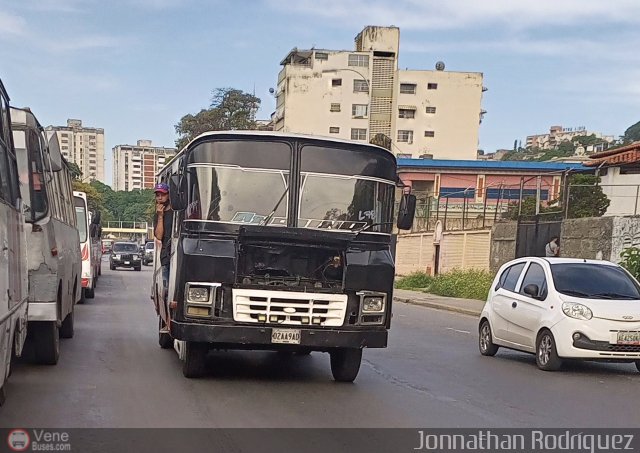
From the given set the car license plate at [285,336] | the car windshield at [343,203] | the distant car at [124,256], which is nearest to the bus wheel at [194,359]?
the car license plate at [285,336]

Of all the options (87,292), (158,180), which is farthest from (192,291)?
(87,292)

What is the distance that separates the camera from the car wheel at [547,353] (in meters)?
11.3

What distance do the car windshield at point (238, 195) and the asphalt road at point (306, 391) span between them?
1928mm

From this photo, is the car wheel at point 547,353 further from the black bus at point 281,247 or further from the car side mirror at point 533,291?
the black bus at point 281,247

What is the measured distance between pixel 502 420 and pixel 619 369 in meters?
5.01

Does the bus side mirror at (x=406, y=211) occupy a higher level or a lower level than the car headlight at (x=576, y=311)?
higher

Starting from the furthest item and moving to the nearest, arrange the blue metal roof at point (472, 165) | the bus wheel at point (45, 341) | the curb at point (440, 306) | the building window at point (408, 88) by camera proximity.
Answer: the building window at point (408, 88) → the blue metal roof at point (472, 165) → the curb at point (440, 306) → the bus wheel at point (45, 341)

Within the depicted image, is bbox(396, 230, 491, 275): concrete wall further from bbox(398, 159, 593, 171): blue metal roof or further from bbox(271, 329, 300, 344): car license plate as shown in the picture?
bbox(271, 329, 300, 344): car license plate

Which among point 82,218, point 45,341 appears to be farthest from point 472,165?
point 45,341

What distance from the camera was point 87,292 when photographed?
22297 mm

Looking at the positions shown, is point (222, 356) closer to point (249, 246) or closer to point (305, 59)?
point (249, 246)

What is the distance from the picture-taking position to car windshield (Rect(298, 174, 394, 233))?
9398mm

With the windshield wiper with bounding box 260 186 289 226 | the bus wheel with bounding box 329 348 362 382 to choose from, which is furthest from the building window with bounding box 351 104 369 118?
the windshield wiper with bounding box 260 186 289 226

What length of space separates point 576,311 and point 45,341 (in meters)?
6.98
